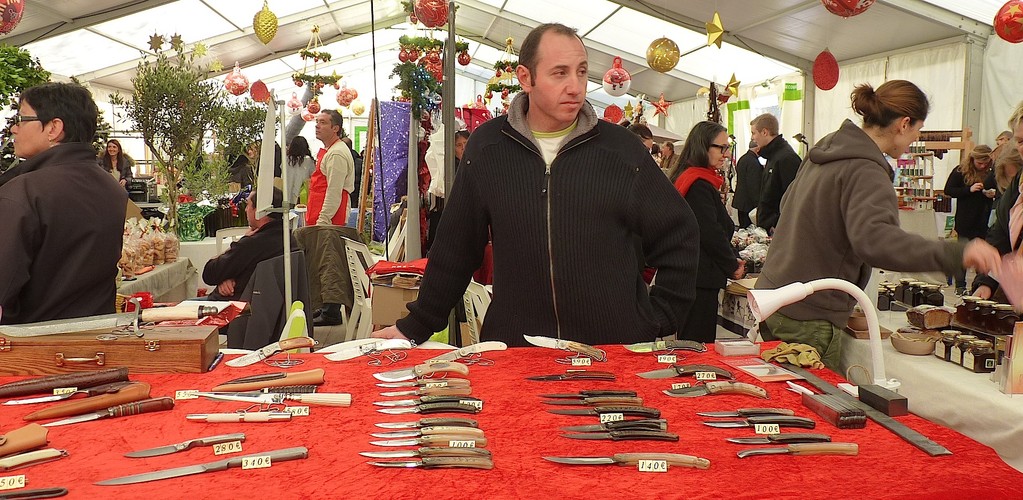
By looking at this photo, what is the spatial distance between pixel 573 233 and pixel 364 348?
0.67 metres

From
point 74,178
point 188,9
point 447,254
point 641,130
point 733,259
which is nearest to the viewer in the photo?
point 447,254

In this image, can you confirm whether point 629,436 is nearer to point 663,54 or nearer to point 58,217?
point 58,217

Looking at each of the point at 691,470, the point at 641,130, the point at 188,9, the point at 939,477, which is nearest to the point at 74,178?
the point at 691,470

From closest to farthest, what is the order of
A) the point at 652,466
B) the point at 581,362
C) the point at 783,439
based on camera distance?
the point at 652,466
the point at 783,439
the point at 581,362

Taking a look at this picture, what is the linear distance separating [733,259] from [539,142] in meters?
2.39

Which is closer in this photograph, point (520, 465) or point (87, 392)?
point (520, 465)

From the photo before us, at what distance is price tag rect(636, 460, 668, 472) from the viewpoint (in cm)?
139

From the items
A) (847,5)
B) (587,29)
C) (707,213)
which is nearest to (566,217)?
(707,213)

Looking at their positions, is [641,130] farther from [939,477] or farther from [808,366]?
[939,477]

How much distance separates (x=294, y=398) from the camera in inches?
68.9

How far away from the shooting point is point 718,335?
5422 millimetres

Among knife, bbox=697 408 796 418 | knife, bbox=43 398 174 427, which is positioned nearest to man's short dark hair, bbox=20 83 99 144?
knife, bbox=43 398 174 427

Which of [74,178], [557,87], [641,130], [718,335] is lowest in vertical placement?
[718,335]

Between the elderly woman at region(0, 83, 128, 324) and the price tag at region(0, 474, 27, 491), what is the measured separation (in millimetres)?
1579
